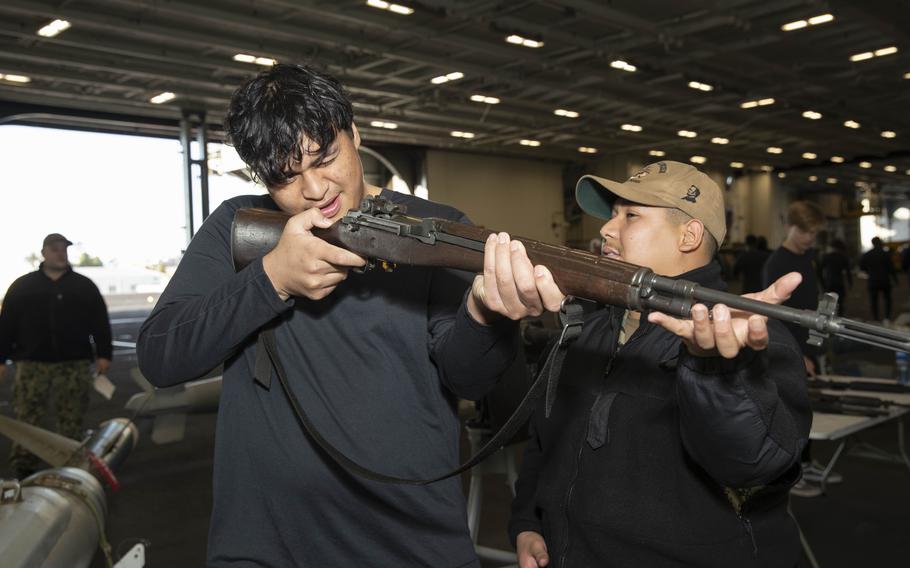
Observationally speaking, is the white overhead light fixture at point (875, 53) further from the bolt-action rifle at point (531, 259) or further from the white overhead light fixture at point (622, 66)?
the bolt-action rifle at point (531, 259)

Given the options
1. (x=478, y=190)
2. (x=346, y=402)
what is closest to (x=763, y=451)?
(x=346, y=402)

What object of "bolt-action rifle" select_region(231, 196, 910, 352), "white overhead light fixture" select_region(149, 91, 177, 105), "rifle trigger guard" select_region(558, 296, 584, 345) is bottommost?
"rifle trigger guard" select_region(558, 296, 584, 345)

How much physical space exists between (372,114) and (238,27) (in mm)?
6902

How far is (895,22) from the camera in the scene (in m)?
11.9

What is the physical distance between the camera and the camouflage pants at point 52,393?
6863 millimetres

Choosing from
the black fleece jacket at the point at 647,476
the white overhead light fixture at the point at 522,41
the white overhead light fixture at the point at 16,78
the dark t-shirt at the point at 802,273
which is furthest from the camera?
the white overhead light fixture at the point at 16,78

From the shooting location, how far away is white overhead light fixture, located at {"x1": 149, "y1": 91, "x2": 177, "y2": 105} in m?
15.2

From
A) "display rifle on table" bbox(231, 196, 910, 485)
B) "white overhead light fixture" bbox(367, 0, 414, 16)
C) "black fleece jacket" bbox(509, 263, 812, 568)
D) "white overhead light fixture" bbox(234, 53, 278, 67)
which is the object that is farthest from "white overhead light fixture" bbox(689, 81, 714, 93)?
"display rifle on table" bbox(231, 196, 910, 485)

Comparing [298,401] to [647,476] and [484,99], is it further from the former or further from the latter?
[484,99]

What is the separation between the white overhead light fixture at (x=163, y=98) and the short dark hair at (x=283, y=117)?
14.8 meters

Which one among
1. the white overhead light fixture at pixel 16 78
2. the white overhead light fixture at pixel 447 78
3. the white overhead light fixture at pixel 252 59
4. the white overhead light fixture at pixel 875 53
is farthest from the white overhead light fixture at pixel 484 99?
the white overhead light fixture at pixel 16 78

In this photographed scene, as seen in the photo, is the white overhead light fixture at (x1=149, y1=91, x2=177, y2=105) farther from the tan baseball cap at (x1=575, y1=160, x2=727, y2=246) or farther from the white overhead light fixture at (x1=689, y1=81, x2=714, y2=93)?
the tan baseball cap at (x1=575, y1=160, x2=727, y2=246)

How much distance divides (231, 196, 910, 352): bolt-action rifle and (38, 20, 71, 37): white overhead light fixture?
10813 mm

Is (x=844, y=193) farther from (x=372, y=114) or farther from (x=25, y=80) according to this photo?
(x=25, y=80)
